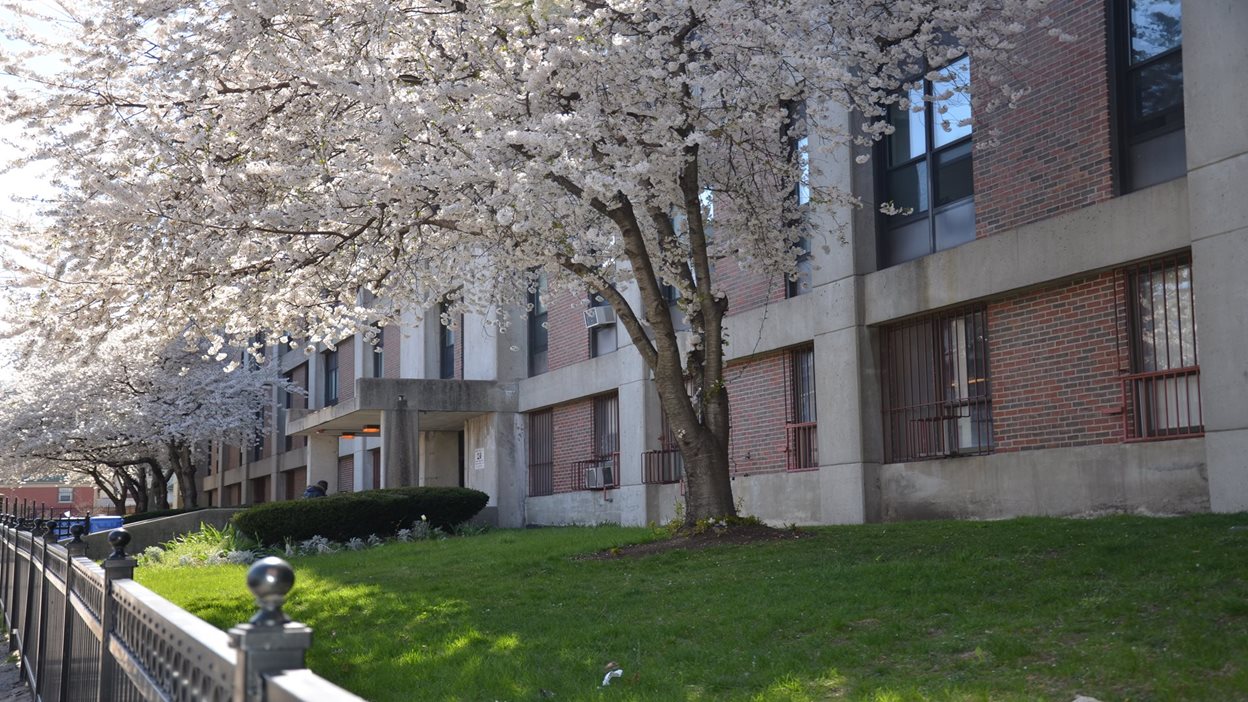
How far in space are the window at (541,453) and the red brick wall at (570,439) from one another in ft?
0.84

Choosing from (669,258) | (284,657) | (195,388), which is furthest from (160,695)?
(195,388)

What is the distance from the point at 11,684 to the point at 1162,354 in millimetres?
11410

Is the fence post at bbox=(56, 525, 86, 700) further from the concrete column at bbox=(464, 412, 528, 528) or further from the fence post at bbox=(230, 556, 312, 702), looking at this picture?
the concrete column at bbox=(464, 412, 528, 528)

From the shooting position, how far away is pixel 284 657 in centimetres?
260

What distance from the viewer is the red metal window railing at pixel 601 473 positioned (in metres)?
24.5

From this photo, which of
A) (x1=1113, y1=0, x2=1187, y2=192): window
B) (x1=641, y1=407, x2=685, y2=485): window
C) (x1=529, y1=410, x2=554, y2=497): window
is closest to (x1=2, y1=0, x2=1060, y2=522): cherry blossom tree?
(x1=1113, y1=0, x2=1187, y2=192): window

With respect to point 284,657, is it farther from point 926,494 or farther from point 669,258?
point 926,494

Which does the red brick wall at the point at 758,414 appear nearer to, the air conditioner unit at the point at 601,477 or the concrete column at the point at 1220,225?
the air conditioner unit at the point at 601,477

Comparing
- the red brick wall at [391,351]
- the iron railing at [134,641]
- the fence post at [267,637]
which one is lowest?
the iron railing at [134,641]

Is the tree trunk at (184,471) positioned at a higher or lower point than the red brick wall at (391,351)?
lower

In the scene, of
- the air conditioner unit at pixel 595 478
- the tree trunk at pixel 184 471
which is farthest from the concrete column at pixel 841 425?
the tree trunk at pixel 184 471

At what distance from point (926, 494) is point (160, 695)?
13.6m

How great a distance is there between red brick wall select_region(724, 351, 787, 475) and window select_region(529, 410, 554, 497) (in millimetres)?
7731

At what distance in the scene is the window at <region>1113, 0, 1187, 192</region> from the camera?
13.3 m
